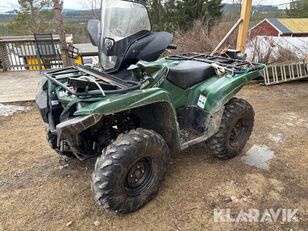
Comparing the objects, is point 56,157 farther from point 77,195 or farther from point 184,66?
point 184,66

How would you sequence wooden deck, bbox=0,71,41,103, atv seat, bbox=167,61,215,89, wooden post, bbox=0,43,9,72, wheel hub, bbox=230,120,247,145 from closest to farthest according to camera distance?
atv seat, bbox=167,61,215,89, wheel hub, bbox=230,120,247,145, wooden deck, bbox=0,71,41,103, wooden post, bbox=0,43,9,72

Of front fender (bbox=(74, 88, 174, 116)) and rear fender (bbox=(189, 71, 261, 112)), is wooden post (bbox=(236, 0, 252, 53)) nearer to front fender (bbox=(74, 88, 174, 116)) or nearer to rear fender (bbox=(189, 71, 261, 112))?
rear fender (bbox=(189, 71, 261, 112))

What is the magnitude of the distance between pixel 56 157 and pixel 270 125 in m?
3.28

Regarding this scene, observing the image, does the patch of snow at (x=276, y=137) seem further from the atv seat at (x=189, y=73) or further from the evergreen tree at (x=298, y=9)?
the evergreen tree at (x=298, y=9)

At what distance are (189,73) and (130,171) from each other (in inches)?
47.2

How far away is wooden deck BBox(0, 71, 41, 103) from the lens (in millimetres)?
5793

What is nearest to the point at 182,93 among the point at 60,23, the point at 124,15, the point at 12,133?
the point at 124,15

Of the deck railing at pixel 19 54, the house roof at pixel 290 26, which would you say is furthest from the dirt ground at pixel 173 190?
the house roof at pixel 290 26

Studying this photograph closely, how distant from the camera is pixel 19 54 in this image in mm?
9531

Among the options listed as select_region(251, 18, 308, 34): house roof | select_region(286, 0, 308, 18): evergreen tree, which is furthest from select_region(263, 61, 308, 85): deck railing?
select_region(286, 0, 308, 18): evergreen tree

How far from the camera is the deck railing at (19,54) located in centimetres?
905

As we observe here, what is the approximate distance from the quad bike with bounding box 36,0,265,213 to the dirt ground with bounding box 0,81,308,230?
8.5 inches

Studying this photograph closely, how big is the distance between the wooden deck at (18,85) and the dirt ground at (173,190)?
7.25 ft

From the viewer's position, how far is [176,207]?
236cm
